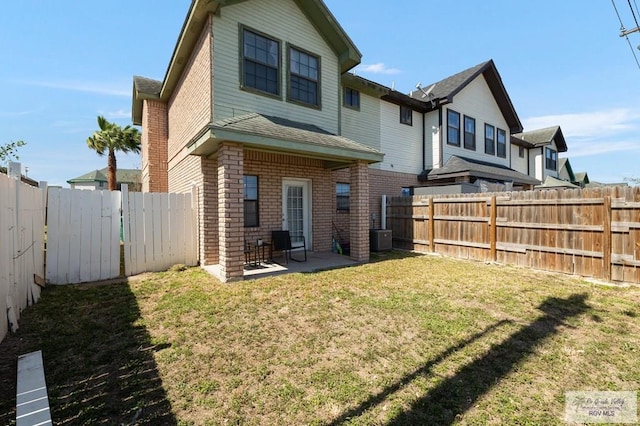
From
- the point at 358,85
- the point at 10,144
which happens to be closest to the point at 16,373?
the point at 358,85

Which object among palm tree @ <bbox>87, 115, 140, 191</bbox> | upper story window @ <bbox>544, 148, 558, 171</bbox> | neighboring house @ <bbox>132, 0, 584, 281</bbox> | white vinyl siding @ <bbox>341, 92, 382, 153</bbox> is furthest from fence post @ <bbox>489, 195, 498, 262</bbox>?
palm tree @ <bbox>87, 115, 140, 191</bbox>

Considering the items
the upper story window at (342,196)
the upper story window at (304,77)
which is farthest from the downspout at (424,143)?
the upper story window at (304,77)

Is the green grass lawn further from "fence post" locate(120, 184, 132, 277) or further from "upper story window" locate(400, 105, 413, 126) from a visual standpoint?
"upper story window" locate(400, 105, 413, 126)

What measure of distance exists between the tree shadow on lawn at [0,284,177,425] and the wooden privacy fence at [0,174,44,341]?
0.26 m

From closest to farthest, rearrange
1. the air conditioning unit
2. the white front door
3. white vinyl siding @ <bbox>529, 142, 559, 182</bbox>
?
the white front door < the air conditioning unit < white vinyl siding @ <bbox>529, 142, 559, 182</bbox>

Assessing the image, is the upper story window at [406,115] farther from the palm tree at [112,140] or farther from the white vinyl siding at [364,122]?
the palm tree at [112,140]

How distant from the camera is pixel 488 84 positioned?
16422mm

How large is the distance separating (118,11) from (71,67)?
9.38 ft

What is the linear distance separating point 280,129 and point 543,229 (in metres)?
7.28

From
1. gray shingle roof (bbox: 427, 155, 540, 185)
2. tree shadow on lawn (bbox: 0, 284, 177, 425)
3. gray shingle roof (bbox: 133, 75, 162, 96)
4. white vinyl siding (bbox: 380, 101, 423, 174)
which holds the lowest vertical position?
tree shadow on lawn (bbox: 0, 284, 177, 425)

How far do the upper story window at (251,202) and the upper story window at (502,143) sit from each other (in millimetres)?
16217

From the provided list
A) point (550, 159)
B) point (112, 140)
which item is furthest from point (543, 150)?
point (112, 140)

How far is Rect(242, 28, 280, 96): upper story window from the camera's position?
7.58 meters

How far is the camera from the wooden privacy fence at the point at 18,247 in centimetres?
371
